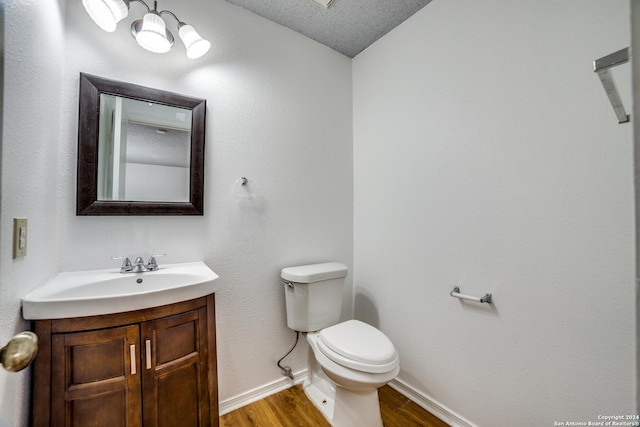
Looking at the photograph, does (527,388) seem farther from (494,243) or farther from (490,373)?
(494,243)

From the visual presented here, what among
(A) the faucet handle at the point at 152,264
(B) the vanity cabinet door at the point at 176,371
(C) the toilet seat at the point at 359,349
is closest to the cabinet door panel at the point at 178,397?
(B) the vanity cabinet door at the point at 176,371

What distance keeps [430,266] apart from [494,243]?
0.36m

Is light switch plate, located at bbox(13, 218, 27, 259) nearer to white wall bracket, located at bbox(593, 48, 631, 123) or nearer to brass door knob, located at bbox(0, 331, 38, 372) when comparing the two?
brass door knob, located at bbox(0, 331, 38, 372)

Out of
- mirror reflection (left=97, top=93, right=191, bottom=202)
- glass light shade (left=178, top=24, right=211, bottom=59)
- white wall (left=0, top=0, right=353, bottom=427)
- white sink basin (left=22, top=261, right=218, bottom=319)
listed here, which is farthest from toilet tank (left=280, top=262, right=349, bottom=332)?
glass light shade (left=178, top=24, right=211, bottom=59)

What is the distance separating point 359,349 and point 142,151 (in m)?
1.44

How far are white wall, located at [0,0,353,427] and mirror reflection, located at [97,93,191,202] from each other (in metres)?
0.11

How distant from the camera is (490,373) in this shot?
4.07 ft

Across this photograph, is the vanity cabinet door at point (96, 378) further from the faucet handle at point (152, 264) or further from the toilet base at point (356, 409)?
the toilet base at point (356, 409)

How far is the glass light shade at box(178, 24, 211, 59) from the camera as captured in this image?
50.2 inches

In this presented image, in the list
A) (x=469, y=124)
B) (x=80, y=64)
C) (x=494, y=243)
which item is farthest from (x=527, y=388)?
(x=80, y=64)

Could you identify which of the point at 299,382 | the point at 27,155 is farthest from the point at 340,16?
the point at 299,382

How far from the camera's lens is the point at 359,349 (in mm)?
1217

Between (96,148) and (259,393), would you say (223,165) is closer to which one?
(96,148)

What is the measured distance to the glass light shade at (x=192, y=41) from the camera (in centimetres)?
128
